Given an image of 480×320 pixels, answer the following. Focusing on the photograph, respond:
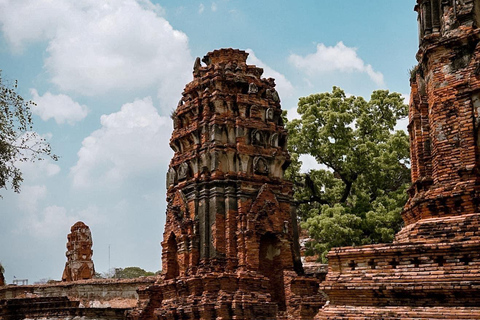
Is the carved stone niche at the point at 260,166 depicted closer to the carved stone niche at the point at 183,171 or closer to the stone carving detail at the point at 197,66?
the carved stone niche at the point at 183,171

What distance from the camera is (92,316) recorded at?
19.5 meters

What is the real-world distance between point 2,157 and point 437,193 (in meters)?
8.05

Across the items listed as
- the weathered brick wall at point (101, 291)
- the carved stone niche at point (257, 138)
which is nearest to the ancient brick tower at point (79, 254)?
the weathered brick wall at point (101, 291)

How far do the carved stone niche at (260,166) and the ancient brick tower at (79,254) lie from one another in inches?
Answer: 601

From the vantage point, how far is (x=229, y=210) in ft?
59.0

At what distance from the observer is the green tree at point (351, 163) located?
81.6ft

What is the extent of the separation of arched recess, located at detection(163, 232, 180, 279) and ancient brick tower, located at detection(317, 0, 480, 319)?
8.85 meters

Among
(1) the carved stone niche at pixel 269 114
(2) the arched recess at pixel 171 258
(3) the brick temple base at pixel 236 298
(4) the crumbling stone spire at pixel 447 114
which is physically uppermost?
(1) the carved stone niche at pixel 269 114

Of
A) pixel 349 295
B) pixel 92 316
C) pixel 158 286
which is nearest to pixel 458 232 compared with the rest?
pixel 349 295

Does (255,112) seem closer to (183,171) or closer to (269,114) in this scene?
(269,114)

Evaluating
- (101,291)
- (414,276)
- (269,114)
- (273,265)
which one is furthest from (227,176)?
(101,291)

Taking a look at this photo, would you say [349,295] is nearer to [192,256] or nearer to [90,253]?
[192,256]

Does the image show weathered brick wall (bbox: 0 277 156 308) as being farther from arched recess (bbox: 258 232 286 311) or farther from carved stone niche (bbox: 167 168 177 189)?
arched recess (bbox: 258 232 286 311)

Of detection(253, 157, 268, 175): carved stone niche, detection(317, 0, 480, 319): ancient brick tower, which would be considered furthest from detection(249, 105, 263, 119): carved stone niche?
detection(317, 0, 480, 319): ancient brick tower
